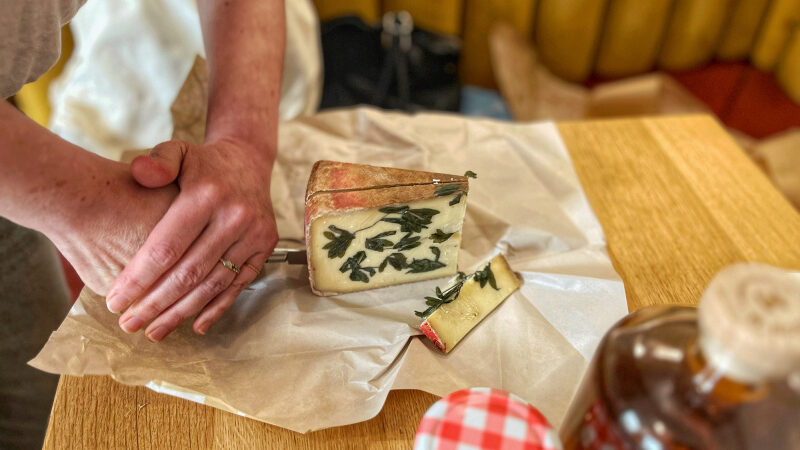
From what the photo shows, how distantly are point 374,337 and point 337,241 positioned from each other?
15 centimetres

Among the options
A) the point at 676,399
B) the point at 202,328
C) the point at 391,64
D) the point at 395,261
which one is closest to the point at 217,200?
the point at 202,328

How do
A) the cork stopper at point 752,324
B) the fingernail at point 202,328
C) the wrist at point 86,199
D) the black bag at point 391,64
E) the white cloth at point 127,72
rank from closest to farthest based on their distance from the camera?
the cork stopper at point 752,324 → the wrist at point 86,199 → the fingernail at point 202,328 → the white cloth at point 127,72 → the black bag at point 391,64

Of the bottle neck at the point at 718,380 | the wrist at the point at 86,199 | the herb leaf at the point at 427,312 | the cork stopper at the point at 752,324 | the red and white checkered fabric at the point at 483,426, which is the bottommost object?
the herb leaf at the point at 427,312

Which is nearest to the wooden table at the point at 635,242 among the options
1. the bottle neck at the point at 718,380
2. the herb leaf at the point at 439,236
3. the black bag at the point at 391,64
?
the herb leaf at the point at 439,236

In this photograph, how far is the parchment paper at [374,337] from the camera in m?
0.70

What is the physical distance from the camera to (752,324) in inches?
15.2

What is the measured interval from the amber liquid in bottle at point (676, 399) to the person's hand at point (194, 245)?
50 cm

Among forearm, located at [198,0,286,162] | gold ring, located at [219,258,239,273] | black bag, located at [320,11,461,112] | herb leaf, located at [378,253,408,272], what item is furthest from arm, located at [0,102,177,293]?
black bag, located at [320,11,461,112]


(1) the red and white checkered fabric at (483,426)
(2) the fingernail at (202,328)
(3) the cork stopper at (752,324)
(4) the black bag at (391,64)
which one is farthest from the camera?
(4) the black bag at (391,64)

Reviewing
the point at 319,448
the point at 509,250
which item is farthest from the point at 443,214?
the point at 319,448

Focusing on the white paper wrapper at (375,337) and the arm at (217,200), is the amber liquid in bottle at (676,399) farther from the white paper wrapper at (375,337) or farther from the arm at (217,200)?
the arm at (217,200)

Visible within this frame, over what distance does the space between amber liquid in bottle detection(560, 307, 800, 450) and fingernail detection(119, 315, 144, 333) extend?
1.82ft

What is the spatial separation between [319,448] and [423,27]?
1847mm

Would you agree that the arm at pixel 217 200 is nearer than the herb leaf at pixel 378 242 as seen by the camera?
Yes
